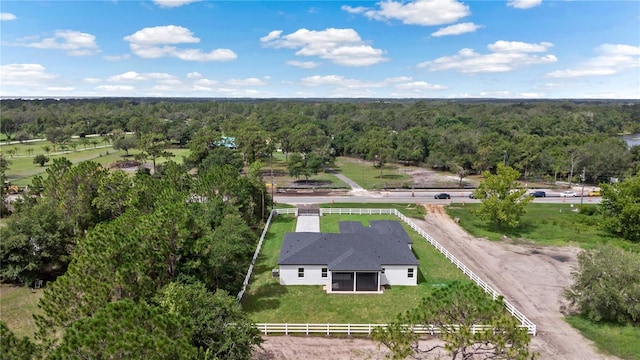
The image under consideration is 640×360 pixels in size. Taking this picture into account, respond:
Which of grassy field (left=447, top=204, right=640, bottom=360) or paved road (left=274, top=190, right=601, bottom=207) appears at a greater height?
paved road (left=274, top=190, right=601, bottom=207)

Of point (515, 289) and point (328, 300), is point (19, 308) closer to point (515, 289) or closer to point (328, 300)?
point (328, 300)

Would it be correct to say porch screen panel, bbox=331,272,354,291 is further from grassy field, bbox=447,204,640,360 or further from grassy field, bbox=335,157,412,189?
grassy field, bbox=335,157,412,189

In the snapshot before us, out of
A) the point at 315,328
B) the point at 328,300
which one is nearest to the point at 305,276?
the point at 328,300

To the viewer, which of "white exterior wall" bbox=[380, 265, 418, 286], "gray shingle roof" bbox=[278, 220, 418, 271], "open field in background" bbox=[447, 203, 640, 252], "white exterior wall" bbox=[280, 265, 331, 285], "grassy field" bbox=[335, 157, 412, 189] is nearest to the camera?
"gray shingle roof" bbox=[278, 220, 418, 271]

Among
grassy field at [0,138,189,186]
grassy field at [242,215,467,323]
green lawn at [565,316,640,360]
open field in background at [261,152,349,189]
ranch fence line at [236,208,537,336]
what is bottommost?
green lawn at [565,316,640,360]

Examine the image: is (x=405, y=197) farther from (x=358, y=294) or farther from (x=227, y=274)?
(x=227, y=274)

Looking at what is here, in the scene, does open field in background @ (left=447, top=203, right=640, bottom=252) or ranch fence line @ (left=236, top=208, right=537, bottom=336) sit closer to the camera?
ranch fence line @ (left=236, top=208, right=537, bottom=336)

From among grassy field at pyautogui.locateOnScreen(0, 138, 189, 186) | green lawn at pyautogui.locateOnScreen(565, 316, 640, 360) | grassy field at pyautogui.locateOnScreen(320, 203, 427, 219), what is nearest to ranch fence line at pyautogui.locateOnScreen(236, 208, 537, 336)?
grassy field at pyautogui.locateOnScreen(320, 203, 427, 219)
